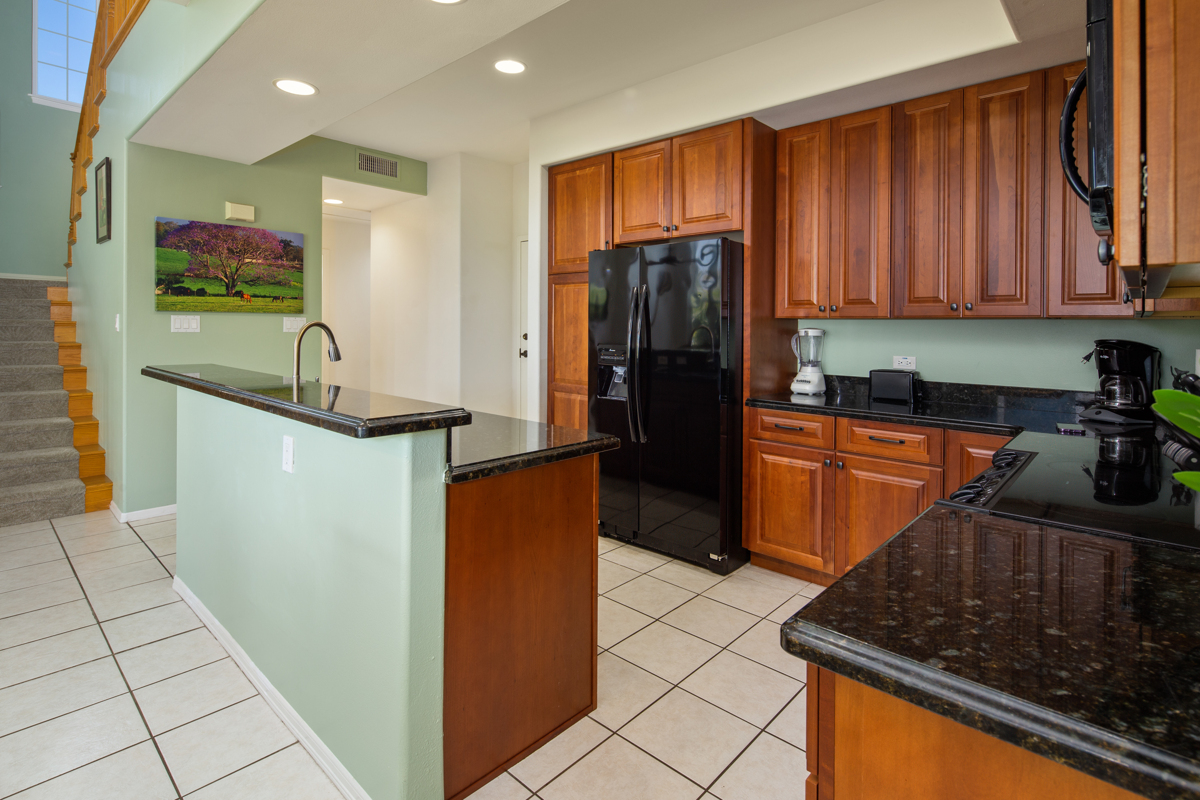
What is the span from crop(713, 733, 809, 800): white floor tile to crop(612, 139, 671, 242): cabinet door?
2.61 meters

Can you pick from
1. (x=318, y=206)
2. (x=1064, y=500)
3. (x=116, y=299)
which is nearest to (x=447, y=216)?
(x=318, y=206)

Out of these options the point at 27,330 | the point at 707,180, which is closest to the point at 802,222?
the point at 707,180

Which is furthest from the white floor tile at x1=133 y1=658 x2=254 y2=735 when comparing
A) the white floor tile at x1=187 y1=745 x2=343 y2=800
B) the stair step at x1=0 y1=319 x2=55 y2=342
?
the stair step at x1=0 y1=319 x2=55 y2=342

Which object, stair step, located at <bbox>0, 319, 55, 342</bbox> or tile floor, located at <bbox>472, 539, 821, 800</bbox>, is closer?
tile floor, located at <bbox>472, 539, 821, 800</bbox>

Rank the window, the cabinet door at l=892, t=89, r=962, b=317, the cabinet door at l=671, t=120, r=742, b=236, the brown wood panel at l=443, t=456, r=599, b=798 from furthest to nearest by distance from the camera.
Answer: the window → the cabinet door at l=671, t=120, r=742, b=236 → the cabinet door at l=892, t=89, r=962, b=317 → the brown wood panel at l=443, t=456, r=599, b=798

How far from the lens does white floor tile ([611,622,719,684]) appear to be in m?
2.34

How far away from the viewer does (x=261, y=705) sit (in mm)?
2076

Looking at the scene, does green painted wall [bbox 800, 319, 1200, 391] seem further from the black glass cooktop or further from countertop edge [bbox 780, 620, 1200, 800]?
countertop edge [bbox 780, 620, 1200, 800]

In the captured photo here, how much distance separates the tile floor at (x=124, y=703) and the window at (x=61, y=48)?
16.4 feet

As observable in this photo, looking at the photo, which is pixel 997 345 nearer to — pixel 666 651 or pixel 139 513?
pixel 666 651

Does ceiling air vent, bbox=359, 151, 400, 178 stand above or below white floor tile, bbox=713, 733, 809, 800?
above

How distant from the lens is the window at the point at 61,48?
19.0 feet

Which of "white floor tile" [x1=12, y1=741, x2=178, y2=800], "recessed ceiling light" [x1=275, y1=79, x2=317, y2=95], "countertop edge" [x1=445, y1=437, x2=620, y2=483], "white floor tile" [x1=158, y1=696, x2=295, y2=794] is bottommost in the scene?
"white floor tile" [x1=12, y1=741, x2=178, y2=800]

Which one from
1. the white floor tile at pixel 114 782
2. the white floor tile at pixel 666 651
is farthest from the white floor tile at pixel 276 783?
the white floor tile at pixel 666 651
